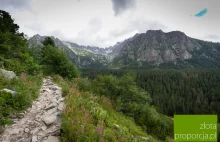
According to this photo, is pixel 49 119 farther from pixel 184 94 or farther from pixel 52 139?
pixel 184 94

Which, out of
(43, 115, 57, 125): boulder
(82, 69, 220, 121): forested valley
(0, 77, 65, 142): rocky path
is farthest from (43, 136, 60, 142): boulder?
(82, 69, 220, 121): forested valley

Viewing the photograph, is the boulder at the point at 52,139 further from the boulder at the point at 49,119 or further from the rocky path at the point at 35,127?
the boulder at the point at 49,119

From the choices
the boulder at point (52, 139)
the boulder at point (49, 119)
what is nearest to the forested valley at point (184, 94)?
the boulder at point (49, 119)

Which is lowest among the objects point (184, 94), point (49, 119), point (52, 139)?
point (184, 94)

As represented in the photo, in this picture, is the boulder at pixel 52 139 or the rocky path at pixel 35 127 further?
the rocky path at pixel 35 127

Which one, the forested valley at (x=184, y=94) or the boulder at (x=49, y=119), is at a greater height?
the boulder at (x=49, y=119)

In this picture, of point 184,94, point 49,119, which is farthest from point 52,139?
point 184,94

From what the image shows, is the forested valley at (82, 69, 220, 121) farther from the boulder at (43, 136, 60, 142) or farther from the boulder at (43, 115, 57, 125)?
the boulder at (43, 136, 60, 142)

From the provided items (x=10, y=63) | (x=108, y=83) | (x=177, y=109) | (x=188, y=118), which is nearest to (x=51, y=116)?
(x=188, y=118)

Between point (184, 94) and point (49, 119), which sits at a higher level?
point (49, 119)

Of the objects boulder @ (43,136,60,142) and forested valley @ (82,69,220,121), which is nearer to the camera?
boulder @ (43,136,60,142)

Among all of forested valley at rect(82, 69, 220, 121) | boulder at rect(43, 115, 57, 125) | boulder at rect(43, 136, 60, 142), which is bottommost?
forested valley at rect(82, 69, 220, 121)

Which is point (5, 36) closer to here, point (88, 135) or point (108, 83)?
point (108, 83)

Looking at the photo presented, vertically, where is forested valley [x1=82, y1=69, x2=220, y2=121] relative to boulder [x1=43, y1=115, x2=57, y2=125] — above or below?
below
